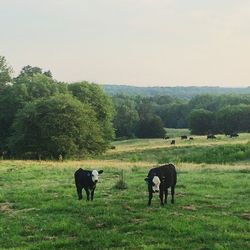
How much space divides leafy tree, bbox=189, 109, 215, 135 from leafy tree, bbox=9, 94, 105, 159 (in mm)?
62066

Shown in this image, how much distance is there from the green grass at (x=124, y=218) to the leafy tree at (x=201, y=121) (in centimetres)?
10471

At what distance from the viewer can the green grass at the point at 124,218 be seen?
14.8 meters

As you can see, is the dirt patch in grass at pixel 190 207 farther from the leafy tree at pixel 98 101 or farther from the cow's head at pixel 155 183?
the leafy tree at pixel 98 101

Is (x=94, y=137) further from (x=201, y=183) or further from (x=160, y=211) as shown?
(x=160, y=211)

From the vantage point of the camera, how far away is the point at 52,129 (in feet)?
228

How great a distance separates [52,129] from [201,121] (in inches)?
2728

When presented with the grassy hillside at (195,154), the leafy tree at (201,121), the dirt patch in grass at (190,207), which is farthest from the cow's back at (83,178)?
the leafy tree at (201,121)

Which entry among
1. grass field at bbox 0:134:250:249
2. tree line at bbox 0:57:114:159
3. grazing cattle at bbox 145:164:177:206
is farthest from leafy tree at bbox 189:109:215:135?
grazing cattle at bbox 145:164:177:206

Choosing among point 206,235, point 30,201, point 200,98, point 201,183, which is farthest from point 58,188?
point 200,98

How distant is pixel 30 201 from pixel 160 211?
6420 mm

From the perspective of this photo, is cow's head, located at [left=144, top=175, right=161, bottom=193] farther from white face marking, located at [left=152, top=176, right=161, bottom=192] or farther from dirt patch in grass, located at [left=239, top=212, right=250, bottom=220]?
dirt patch in grass, located at [left=239, top=212, right=250, bottom=220]

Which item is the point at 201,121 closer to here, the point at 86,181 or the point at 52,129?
the point at 52,129

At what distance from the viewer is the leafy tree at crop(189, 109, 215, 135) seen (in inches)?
5148

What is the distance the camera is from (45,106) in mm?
70812
